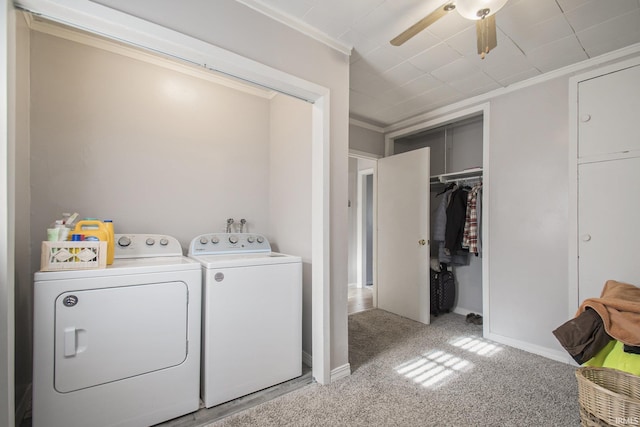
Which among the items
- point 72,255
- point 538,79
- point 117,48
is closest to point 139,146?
point 117,48

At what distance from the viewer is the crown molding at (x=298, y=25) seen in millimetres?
1661

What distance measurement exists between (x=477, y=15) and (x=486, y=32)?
0.37 feet

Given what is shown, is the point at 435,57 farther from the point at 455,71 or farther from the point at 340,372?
the point at 340,372

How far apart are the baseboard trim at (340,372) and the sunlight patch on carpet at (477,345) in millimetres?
1176

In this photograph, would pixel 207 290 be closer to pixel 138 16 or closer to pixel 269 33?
pixel 138 16

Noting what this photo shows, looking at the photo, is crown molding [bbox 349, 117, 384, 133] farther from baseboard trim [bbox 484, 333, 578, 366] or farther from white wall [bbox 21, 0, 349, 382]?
baseboard trim [bbox 484, 333, 578, 366]

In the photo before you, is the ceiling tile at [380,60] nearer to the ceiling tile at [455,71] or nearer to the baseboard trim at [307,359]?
the ceiling tile at [455,71]

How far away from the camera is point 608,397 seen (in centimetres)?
129

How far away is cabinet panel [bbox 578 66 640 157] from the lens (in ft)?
6.68

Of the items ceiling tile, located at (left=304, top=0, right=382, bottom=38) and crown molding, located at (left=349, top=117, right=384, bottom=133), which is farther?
crown molding, located at (left=349, top=117, right=384, bottom=133)

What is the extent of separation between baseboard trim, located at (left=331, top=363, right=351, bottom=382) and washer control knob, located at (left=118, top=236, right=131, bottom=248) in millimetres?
1688

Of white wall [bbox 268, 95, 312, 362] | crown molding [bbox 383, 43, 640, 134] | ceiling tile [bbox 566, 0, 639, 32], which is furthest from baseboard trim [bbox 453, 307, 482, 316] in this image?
ceiling tile [bbox 566, 0, 639, 32]

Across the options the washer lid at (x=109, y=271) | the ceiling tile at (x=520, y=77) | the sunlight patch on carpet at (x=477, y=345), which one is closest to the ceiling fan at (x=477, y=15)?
the ceiling tile at (x=520, y=77)

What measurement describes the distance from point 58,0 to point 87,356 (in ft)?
5.21
